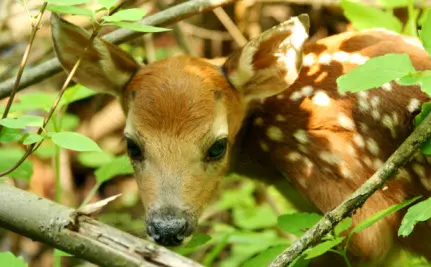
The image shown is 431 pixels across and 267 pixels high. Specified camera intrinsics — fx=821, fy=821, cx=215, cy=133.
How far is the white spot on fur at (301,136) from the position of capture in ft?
10.8

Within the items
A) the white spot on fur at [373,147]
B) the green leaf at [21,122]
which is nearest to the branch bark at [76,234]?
the green leaf at [21,122]

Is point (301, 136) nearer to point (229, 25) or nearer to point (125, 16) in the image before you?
point (125, 16)

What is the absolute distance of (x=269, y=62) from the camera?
129 inches

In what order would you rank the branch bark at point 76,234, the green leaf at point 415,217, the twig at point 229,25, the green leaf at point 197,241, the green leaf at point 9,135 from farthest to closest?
the twig at point 229,25, the green leaf at point 197,241, the green leaf at point 9,135, the green leaf at point 415,217, the branch bark at point 76,234

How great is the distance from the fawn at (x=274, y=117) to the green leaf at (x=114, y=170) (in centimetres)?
15

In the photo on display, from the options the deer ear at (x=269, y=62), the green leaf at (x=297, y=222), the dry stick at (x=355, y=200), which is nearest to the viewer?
A: the dry stick at (x=355, y=200)

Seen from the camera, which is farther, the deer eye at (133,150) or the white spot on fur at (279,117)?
the white spot on fur at (279,117)

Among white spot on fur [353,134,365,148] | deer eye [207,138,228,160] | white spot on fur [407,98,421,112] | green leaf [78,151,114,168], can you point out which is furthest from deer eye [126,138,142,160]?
A: green leaf [78,151,114,168]

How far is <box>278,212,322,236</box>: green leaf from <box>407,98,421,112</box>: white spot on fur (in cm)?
71

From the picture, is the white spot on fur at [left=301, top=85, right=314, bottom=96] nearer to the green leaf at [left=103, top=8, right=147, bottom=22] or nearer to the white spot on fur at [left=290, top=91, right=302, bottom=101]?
the white spot on fur at [left=290, top=91, right=302, bottom=101]

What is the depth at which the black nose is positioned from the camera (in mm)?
2783

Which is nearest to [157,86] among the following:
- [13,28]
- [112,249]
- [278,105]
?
[278,105]

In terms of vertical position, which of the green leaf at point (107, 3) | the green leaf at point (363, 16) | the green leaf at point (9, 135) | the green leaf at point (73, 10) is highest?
the green leaf at point (107, 3)

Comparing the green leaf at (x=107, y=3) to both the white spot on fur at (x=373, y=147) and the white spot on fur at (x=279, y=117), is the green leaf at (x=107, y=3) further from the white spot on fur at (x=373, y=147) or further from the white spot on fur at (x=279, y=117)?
the white spot on fur at (x=373, y=147)
